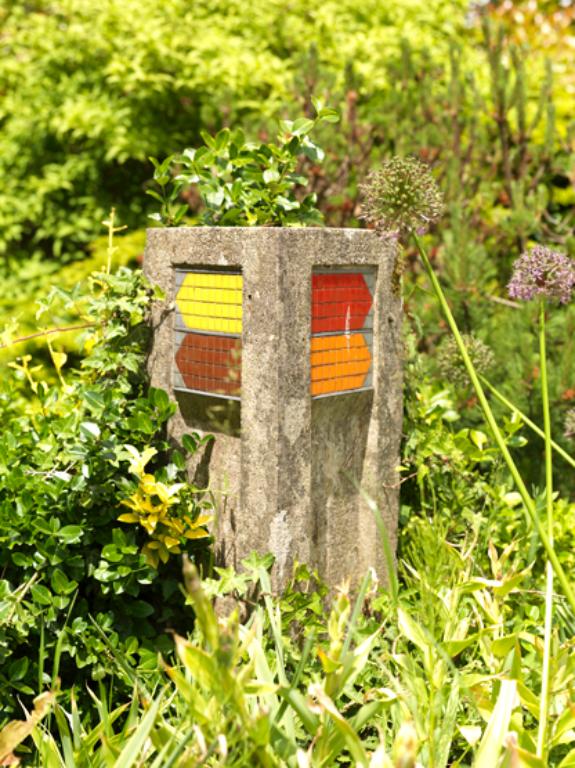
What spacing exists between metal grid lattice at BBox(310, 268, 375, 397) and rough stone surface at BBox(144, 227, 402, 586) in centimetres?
4

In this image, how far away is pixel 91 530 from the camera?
2.25 meters

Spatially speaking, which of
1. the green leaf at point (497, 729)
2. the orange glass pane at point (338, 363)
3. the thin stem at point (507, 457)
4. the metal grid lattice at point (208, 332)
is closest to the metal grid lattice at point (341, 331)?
the orange glass pane at point (338, 363)

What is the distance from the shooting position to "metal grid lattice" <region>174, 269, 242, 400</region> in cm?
226

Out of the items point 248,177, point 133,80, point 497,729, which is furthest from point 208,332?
point 133,80

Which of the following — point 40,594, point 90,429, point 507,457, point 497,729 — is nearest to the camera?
point 497,729

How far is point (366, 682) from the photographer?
7.08 feet

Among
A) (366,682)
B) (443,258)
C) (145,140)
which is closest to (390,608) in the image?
(366,682)

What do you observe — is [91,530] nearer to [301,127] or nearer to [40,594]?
[40,594]

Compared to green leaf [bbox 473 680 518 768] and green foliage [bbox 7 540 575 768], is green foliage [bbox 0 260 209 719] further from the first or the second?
green leaf [bbox 473 680 518 768]

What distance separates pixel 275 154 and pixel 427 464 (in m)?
1.08

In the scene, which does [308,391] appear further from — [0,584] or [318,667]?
[0,584]

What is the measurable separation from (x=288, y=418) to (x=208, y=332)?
0.35m

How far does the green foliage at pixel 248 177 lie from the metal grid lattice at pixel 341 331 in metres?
0.29

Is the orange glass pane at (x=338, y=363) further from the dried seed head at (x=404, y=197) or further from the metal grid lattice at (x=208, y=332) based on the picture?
the dried seed head at (x=404, y=197)
